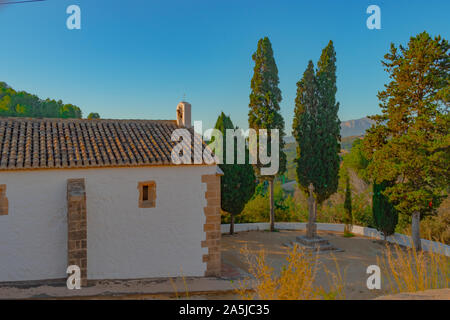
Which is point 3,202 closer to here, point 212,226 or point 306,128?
point 212,226

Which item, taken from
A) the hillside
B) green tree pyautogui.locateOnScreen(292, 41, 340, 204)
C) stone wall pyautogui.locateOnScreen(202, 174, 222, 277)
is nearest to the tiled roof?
stone wall pyautogui.locateOnScreen(202, 174, 222, 277)

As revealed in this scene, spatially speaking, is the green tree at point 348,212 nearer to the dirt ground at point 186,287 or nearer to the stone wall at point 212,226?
the dirt ground at point 186,287

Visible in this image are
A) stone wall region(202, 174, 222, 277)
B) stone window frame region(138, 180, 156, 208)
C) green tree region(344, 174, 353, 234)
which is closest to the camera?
stone window frame region(138, 180, 156, 208)

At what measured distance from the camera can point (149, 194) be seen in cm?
1072

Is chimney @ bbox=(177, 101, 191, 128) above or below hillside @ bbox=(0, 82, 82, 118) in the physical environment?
below

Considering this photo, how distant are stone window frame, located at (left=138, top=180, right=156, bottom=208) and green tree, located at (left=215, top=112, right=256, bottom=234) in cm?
850

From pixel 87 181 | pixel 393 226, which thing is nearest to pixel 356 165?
pixel 393 226

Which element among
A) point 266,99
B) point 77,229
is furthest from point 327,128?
point 77,229

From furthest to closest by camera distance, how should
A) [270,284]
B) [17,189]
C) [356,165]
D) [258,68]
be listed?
[356,165] < [258,68] < [17,189] < [270,284]

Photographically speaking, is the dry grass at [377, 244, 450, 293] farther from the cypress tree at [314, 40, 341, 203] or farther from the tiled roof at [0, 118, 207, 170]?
the cypress tree at [314, 40, 341, 203]

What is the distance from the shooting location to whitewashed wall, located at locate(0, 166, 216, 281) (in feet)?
31.7

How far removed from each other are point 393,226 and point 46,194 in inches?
602
